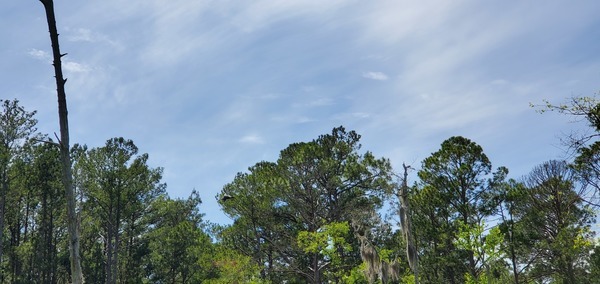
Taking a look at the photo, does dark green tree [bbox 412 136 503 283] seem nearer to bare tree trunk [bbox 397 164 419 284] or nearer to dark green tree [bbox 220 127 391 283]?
dark green tree [bbox 220 127 391 283]

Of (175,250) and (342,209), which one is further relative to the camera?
(175,250)

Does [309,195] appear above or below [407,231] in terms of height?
above

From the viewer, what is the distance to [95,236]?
53.0m

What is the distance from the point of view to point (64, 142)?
9.68 m

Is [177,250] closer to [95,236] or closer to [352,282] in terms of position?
[95,236]

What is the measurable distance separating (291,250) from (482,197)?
46.7 ft

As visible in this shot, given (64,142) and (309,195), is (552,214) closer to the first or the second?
(309,195)

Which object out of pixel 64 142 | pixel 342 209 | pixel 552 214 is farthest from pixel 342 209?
pixel 64 142

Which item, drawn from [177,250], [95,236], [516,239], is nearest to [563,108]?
[516,239]

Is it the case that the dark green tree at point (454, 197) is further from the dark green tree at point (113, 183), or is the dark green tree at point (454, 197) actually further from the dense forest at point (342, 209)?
the dark green tree at point (113, 183)

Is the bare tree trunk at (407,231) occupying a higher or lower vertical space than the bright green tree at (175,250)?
lower

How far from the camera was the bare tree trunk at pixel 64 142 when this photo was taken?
30.4 ft

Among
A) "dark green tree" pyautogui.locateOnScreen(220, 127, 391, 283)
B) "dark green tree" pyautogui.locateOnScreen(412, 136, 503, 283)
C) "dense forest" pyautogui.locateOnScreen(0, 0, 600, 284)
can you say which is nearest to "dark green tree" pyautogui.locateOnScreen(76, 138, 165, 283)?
"dense forest" pyautogui.locateOnScreen(0, 0, 600, 284)

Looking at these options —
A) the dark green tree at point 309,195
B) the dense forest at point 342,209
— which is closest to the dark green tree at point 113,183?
the dense forest at point 342,209
